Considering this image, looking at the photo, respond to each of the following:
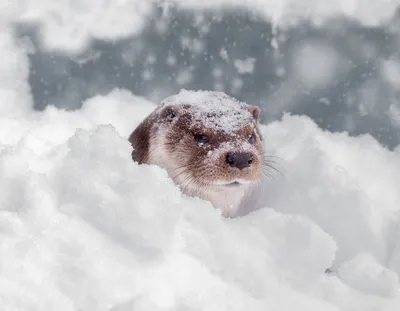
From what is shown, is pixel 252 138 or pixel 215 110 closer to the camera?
pixel 215 110

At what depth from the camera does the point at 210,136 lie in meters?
4.44

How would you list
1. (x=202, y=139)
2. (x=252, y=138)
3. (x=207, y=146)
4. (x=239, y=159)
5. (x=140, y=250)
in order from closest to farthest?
(x=140, y=250) < (x=239, y=159) < (x=207, y=146) < (x=202, y=139) < (x=252, y=138)

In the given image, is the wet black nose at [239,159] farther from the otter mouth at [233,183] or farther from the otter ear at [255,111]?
the otter ear at [255,111]

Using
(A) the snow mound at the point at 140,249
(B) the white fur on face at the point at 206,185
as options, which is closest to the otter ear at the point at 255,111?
(B) the white fur on face at the point at 206,185

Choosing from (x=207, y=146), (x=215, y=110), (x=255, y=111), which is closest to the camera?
(x=207, y=146)

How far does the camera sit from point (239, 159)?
163 inches

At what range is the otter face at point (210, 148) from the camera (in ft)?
13.7

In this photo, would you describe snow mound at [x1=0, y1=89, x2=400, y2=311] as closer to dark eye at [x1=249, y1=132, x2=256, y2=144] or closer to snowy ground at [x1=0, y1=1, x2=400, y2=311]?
snowy ground at [x1=0, y1=1, x2=400, y2=311]

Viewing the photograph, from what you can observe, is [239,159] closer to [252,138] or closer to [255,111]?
[252,138]

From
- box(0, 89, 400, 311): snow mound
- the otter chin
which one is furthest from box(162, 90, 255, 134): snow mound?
box(0, 89, 400, 311): snow mound

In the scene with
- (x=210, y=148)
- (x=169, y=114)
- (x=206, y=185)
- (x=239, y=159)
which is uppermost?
(x=169, y=114)

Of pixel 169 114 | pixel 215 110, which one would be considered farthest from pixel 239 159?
pixel 169 114

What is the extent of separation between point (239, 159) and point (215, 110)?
712mm

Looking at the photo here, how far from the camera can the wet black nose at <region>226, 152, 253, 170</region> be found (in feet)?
13.5
